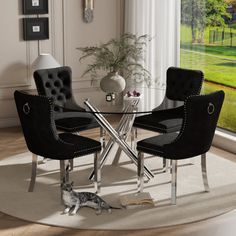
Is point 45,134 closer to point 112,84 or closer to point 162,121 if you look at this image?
point 112,84

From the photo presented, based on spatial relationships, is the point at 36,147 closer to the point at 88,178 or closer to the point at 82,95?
the point at 88,178

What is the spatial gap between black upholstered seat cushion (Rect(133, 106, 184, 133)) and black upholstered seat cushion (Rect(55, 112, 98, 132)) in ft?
1.47

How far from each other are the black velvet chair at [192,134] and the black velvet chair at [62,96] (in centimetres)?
86

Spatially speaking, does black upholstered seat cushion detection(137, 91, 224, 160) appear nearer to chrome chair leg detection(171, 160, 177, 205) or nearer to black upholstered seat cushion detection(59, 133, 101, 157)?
chrome chair leg detection(171, 160, 177, 205)

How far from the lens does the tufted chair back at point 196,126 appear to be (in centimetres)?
529

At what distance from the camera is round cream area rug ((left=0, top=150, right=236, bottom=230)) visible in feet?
17.1

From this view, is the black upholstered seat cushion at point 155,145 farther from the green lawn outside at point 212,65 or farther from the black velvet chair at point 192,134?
the green lawn outside at point 212,65

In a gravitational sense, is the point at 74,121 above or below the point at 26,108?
below

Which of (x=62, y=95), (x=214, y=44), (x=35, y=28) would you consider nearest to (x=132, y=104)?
(x=62, y=95)

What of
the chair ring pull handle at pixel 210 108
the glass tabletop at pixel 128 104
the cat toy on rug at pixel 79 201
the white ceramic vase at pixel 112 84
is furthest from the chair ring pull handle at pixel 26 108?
the chair ring pull handle at pixel 210 108

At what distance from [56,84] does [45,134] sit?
1372 millimetres

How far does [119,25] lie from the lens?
27.8 ft

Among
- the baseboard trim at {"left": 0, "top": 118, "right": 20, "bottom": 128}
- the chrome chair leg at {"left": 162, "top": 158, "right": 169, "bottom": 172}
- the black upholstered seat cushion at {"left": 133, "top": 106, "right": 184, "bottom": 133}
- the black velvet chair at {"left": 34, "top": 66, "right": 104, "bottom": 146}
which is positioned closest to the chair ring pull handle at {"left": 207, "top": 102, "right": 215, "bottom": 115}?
the black upholstered seat cushion at {"left": 133, "top": 106, "right": 184, "bottom": 133}

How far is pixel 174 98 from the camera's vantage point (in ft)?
21.6
